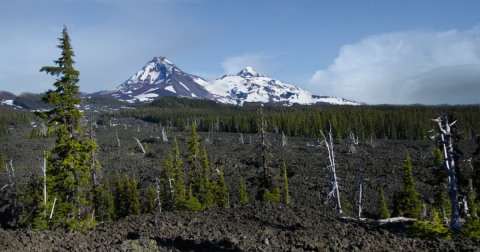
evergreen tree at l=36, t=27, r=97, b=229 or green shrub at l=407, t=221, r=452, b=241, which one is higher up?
evergreen tree at l=36, t=27, r=97, b=229

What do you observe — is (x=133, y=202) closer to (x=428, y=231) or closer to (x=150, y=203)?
(x=150, y=203)

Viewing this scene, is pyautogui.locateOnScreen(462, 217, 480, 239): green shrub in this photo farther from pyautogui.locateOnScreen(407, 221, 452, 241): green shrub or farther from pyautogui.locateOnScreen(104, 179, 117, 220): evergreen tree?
pyautogui.locateOnScreen(104, 179, 117, 220): evergreen tree

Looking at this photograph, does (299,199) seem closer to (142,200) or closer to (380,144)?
(142,200)

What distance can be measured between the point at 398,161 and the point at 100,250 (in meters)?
53.2

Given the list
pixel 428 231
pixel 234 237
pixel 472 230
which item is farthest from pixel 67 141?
pixel 472 230

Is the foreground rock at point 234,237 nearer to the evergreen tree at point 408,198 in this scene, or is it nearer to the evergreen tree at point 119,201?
the evergreen tree at point 408,198

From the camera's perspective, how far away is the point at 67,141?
44.5 feet

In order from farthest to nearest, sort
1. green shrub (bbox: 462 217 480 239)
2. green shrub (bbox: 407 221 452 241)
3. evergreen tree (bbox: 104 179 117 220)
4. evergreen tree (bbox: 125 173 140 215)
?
evergreen tree (bbox: 104 179 117 220) < evergreen tree (bbox: 125 173 140 215) < green shrub (bbox: 407 221 452 241) < green shrub (bbox: 462 217 480 239)

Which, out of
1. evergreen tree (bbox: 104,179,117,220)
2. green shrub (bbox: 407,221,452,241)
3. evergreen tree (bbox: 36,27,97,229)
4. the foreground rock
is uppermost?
evergreen tree (bbox: 36,27,97,229)

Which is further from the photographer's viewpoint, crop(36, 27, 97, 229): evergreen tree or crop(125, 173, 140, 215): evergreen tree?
crop(125, 173, 140, 215): evergreen tree

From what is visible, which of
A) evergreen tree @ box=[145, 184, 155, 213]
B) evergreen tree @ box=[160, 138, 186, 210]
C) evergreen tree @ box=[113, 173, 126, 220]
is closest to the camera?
evergreen tree @ box=[160, 138, 186, 210]

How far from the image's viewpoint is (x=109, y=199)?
2998 cm

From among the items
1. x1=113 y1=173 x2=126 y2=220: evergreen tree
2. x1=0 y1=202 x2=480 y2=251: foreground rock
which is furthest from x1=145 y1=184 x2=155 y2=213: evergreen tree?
x1=0 y1=202 x2=480 y2=251: foreground rock

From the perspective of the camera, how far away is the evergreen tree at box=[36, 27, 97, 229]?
13.4m
